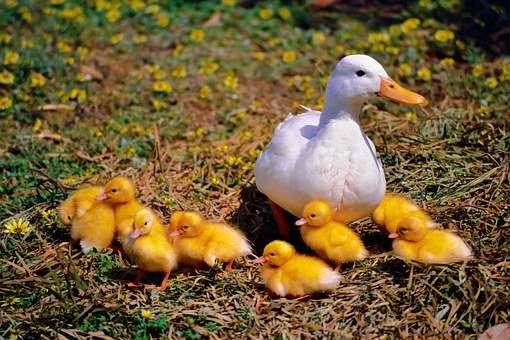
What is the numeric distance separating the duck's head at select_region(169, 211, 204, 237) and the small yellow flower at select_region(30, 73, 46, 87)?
275cm

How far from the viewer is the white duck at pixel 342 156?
160 inches

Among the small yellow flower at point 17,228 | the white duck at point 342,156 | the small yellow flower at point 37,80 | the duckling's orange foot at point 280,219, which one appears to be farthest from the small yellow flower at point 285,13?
the small yellow flower at point 17,228

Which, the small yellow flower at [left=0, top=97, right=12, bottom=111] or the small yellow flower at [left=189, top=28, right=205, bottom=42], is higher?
the small yellow flower at [left=189, top=28, right=205, bottom=42]

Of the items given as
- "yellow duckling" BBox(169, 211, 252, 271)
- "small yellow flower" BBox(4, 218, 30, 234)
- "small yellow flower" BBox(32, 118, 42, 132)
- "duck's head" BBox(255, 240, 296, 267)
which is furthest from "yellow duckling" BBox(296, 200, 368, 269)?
"small yellow flower" BBox(32, 118, 42, 132)

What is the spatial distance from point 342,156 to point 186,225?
88 cm

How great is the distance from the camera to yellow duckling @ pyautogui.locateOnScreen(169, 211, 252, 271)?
13.7ft

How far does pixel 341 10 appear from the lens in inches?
317

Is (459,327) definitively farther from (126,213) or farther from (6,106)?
(6,106)

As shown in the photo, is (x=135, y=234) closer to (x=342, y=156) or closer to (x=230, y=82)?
(x=342, y=156)

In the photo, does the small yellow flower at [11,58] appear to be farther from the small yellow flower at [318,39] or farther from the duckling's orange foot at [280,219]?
the duckling's orange foot at [280,219]

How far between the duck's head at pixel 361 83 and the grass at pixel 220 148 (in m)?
0.83

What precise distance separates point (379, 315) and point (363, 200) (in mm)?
594

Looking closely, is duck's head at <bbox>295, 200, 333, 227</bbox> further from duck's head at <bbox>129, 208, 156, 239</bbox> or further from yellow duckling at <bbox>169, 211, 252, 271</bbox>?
duck's head at <bbox>129, 208, 156, 239</bbox>

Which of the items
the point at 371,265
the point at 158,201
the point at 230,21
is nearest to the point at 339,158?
the point at 371,265
